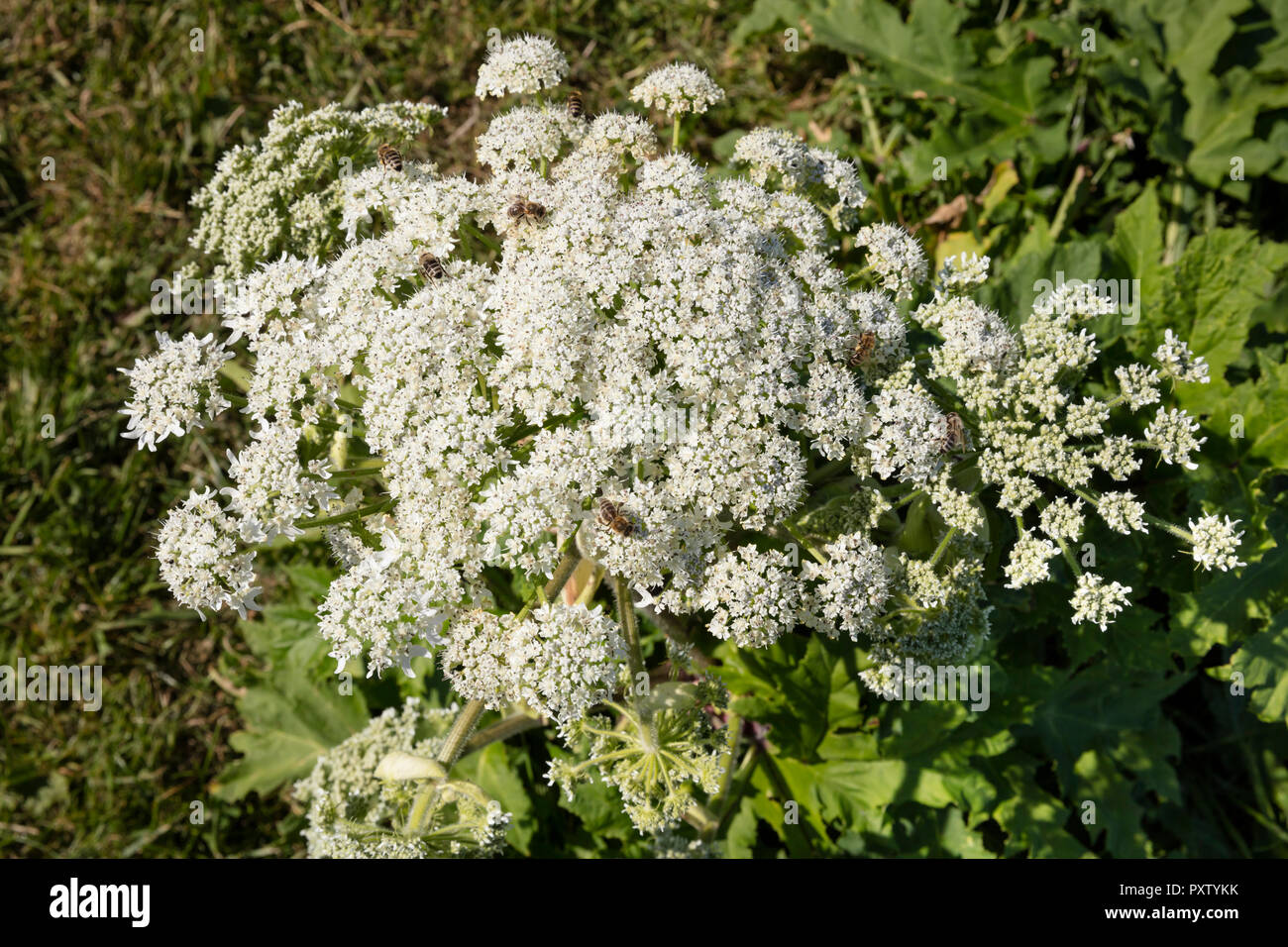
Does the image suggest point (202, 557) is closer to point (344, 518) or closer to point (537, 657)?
point (344, 518)

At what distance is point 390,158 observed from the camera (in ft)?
17.7

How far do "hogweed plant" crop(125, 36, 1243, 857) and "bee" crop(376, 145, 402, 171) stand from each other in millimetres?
31

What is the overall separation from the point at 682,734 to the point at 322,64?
7.94 metres

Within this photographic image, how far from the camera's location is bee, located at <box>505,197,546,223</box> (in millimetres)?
4980

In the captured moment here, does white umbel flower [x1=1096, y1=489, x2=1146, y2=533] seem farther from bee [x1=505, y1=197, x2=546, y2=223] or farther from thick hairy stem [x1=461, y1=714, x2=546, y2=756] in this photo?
thick hairy stem [x1=461, y1=714, x2=546, y2=756]

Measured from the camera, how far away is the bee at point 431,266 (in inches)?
193

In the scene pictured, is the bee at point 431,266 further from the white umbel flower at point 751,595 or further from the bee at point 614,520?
the white umbel flower at point 751,595

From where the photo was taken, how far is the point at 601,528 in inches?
181

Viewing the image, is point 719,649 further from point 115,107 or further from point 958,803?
point 115,107

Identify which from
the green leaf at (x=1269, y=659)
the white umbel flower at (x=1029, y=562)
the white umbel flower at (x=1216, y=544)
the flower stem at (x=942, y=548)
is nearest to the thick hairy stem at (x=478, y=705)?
the flower stem at (x=942, y=548)

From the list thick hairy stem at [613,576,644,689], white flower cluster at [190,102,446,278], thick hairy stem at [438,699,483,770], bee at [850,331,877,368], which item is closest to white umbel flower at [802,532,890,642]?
bee at [850,331,877,368]

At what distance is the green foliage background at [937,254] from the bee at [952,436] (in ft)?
5.47

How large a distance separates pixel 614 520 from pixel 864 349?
5.10 feet
